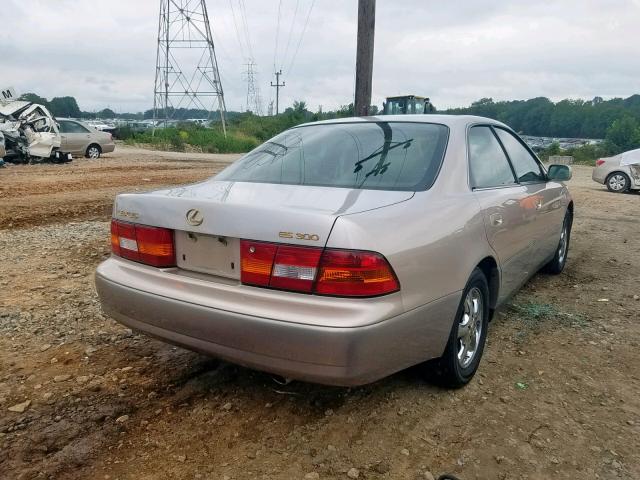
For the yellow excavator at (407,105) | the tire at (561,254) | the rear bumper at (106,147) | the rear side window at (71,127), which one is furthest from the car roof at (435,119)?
the yellow excavator at (407,105)

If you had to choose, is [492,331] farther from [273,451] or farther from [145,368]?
[145,368]

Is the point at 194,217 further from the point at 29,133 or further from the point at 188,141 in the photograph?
the point at 188,141

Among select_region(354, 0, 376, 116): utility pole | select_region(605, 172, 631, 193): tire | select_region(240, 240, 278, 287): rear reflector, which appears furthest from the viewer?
select_region(605, 172, 631, 193): tire

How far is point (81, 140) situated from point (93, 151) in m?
0.58

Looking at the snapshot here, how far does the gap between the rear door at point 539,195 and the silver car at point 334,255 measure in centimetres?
57

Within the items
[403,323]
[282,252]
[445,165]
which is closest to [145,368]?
[282,252]

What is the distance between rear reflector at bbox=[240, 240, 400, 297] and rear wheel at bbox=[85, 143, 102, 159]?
18.3m

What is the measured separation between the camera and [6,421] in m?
2.54

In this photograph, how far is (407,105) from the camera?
22.5m

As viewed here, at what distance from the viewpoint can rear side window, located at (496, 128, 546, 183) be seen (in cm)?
390

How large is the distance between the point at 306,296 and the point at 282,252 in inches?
8.1

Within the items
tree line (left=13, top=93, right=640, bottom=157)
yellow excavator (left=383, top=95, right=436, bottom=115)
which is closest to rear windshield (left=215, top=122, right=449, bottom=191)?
yellow excavator (left=383, top=95, right=436, bottom=115)

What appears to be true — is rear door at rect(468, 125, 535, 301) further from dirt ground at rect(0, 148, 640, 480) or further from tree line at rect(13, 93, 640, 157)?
tree line at rect(13, 93, 640, 157)

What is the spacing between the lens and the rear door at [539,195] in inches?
154
